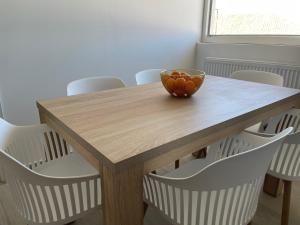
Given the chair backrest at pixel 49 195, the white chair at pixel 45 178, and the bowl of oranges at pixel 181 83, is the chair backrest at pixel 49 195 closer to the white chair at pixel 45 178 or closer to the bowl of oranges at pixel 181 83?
the white chair at pixel 45 178

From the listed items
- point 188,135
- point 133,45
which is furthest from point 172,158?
point 133,45

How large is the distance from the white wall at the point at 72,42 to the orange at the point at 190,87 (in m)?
1.38

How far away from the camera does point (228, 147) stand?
4.05 feet

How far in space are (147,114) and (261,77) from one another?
1361 millimetres

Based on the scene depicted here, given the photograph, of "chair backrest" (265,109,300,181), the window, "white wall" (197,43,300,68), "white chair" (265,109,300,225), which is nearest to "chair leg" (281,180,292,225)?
"white chair" (265,109,300,225)

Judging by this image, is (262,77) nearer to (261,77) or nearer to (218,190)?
(261,77)

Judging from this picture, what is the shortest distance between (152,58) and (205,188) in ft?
7.55

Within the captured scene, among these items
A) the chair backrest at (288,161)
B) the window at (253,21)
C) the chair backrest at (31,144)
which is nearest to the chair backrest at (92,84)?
the chair backrest at (31,144)

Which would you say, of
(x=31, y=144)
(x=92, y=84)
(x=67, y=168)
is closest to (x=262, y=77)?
(x=92, y=84)

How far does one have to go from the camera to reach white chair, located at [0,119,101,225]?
0.79 metres

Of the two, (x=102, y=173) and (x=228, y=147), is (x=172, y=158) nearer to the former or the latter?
(x=102, y=173)

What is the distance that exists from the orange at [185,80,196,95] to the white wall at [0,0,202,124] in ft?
4.51

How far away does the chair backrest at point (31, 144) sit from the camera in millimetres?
1126

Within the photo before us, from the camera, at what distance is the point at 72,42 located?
90.2 inches
